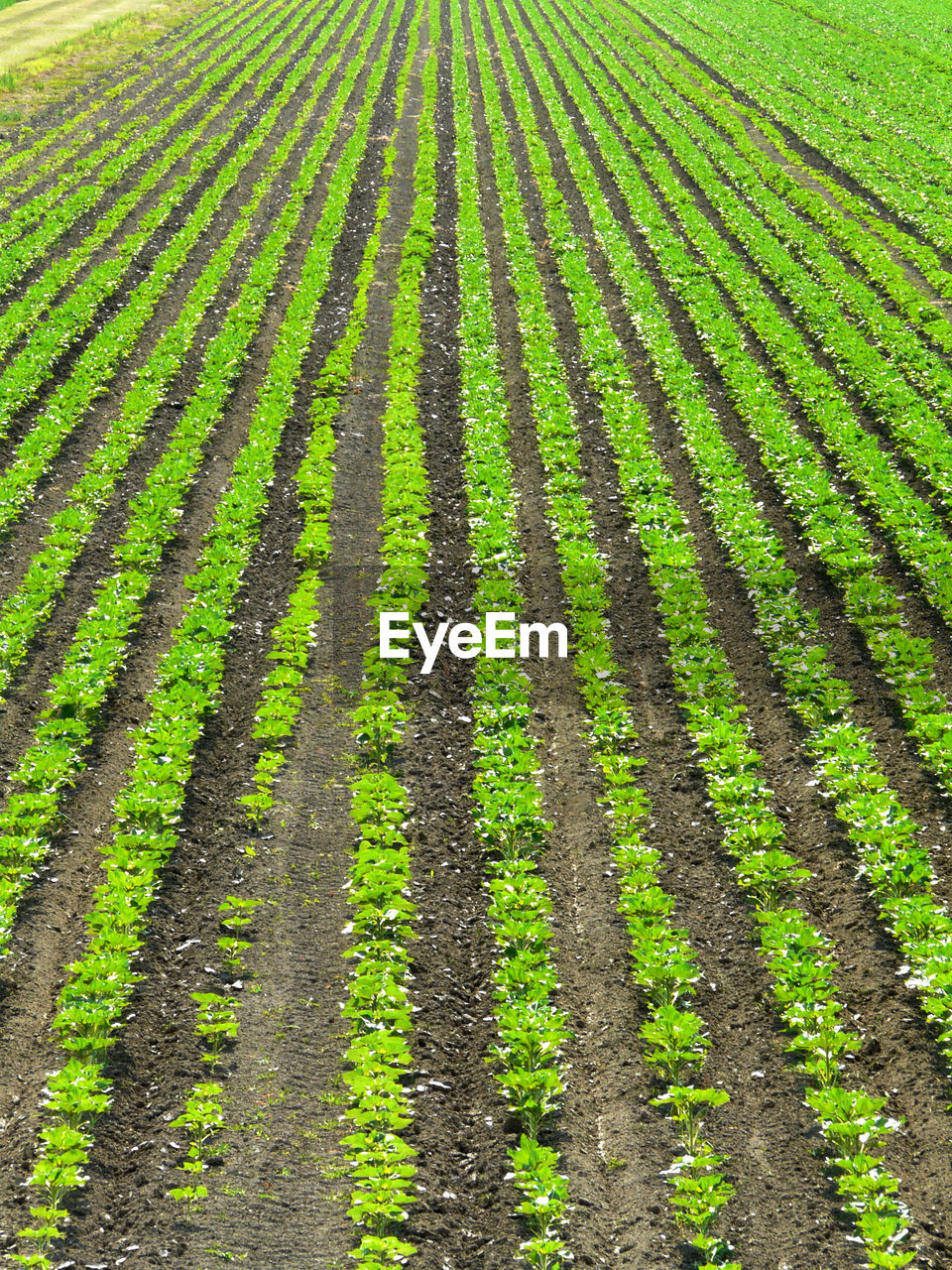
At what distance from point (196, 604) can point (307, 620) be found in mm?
1606

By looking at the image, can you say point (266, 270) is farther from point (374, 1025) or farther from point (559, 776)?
point (374, 1025)

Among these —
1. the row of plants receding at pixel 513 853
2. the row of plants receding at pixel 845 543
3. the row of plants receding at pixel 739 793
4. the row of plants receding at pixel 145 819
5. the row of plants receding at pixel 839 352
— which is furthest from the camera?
the row of plants receding at pixel 839 352

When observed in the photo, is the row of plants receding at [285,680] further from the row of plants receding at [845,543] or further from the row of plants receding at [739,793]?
the row of plants receding at [845,543]

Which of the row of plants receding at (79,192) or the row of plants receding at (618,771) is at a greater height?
the row of plants receding at (79,192)

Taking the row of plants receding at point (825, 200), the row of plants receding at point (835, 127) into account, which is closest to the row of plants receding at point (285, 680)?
the row of plants receding at point (825, 200)

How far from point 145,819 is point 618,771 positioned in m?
5.14

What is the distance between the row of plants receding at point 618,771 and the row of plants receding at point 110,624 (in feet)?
16.2

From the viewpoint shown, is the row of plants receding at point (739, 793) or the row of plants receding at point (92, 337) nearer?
the row of plants receding at point (739, 793)

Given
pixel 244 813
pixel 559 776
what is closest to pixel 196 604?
pixel 244 813

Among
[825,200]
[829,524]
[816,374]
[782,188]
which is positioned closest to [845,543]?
[829,524]

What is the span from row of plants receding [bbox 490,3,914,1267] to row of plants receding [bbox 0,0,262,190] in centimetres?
1988

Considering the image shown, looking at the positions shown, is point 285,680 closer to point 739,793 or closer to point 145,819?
point 145,819

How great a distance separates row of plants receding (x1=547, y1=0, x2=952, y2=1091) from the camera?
8.87 metres

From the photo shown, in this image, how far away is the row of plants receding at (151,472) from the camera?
1409 cm
